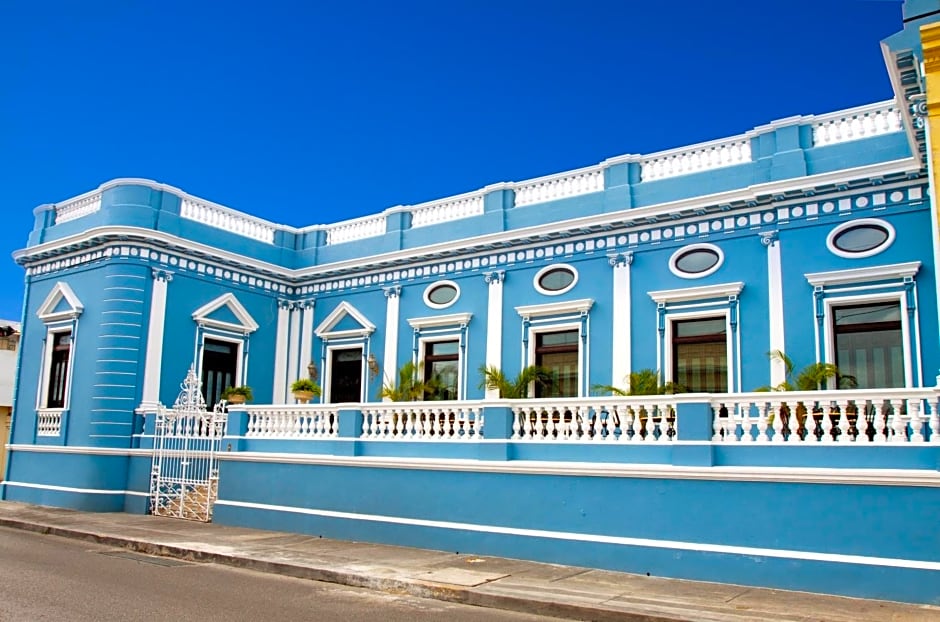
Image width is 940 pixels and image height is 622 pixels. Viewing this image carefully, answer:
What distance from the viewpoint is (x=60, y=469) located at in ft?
53.3

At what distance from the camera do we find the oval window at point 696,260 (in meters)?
13.7

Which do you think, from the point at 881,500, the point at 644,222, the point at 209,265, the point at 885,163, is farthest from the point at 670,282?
the point at 209,265

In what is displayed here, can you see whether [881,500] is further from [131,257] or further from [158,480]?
[131,257]

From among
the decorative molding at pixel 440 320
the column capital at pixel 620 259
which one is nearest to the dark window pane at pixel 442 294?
the decorative molding at pixel 440 320

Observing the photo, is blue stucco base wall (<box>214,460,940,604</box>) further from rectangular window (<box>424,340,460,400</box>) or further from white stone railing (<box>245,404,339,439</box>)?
rectangular window (<box>424,340,460,400</box>)

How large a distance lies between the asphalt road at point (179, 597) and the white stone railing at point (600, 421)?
2.96 m

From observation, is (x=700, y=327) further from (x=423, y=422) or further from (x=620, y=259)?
(x=423, y=422)

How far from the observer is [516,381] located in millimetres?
15164

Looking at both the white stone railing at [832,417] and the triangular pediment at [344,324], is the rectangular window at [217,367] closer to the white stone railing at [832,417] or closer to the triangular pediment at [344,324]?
the triangular pediment at [344,324]

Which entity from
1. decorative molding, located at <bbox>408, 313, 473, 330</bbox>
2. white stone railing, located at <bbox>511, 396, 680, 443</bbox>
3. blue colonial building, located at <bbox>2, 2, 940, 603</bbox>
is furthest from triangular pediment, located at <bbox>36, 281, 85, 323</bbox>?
white stone railing, located at <bbox>511, 396, 680, 443</bbox>

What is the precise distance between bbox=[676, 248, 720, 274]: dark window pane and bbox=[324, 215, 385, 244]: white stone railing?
23.1ft

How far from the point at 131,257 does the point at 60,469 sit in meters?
4.52

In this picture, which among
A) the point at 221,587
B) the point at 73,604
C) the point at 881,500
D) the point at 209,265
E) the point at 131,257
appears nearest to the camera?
the point at 73,604

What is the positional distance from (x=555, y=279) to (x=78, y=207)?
10784mm
